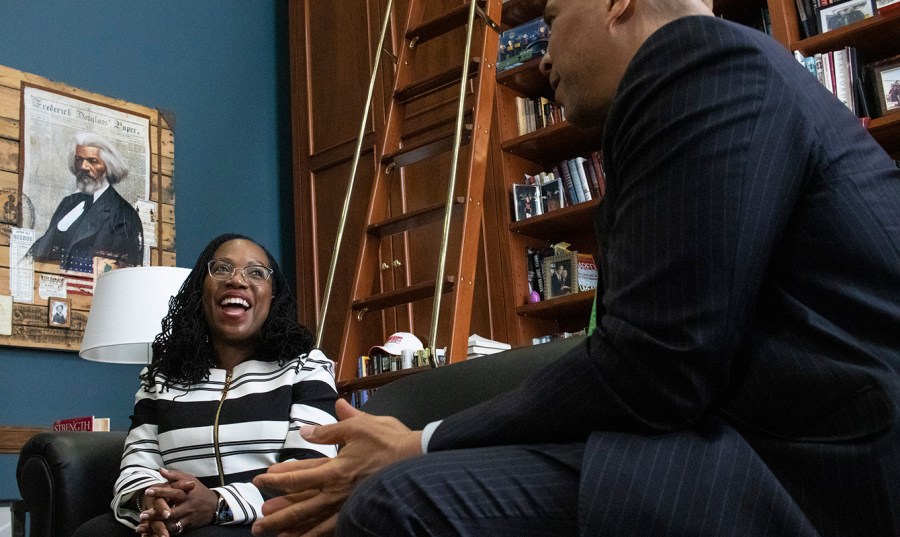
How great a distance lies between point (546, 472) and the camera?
0.79m

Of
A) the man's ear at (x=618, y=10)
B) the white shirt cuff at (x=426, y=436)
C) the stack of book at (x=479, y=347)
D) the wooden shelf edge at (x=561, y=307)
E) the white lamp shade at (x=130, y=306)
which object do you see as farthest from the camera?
the wooden shelf edge at (x=561, y=307)

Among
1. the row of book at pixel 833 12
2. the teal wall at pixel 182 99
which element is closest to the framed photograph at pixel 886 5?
the row of book at pixel 833 12

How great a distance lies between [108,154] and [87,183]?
16 cm

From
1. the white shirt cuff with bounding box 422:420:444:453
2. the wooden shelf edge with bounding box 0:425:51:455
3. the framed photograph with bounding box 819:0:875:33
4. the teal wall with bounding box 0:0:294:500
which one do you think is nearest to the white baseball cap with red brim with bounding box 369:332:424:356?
the teal wall with bounding box 0:0:294:500

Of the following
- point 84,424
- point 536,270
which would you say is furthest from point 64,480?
point 536,270

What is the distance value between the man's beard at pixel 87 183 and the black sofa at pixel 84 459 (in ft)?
5.93

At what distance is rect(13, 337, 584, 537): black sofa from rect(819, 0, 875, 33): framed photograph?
2059 mm

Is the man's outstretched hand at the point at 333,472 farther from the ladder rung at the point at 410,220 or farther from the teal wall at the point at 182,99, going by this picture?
the teal wall at the point at 182,99

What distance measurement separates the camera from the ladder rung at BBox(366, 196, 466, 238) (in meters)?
3.16

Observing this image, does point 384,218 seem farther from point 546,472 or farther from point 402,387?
point 546,472

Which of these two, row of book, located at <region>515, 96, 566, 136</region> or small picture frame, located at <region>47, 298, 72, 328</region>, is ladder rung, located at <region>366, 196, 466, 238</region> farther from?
small picture frame, located at <region>47, 298, 72, 328</region>

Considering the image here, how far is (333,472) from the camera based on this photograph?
3.14ft

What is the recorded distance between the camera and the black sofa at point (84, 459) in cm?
146

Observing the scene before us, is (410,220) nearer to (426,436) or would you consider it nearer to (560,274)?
(560,274)
